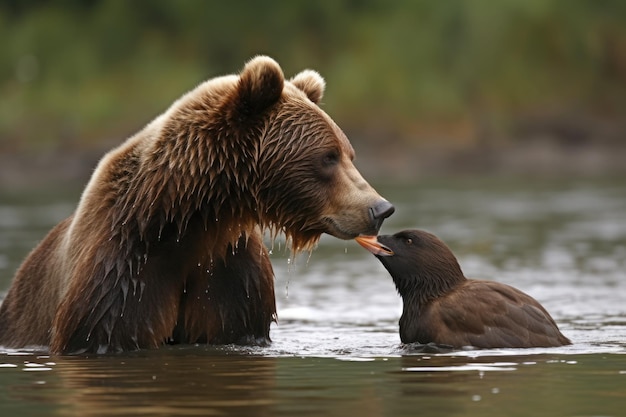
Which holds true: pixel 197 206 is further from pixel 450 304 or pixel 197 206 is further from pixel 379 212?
pixel 450 304

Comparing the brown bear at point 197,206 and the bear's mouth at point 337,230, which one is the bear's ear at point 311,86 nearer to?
the brown bear at point 197,206

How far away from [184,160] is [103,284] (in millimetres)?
974

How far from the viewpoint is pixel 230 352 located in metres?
9.39

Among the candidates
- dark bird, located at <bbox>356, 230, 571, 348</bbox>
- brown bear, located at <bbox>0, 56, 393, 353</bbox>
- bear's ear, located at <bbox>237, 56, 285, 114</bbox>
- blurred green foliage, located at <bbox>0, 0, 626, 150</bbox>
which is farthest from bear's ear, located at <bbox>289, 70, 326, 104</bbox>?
blurred green foliage, located at <bbox>0, 0, 626, 150</bbox>

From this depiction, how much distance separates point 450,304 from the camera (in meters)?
9.84

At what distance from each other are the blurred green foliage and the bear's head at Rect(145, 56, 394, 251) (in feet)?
111

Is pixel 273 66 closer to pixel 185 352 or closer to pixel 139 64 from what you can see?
pixel 185 352

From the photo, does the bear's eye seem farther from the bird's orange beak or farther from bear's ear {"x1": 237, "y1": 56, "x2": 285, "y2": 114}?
the bird's orange beak

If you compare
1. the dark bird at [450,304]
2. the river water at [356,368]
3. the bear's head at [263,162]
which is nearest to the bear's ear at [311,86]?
the bear's head at [263,162]

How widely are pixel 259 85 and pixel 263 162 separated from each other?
497mm

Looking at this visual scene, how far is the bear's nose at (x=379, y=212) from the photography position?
866 cm

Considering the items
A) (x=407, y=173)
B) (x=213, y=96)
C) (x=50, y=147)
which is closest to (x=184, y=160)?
(x=213, y=96)

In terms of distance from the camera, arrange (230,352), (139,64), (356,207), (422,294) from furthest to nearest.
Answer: (139,64) → (422,294) → (230,352) → (356,207)

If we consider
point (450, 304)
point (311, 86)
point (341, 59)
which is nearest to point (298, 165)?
point (311, 86)
